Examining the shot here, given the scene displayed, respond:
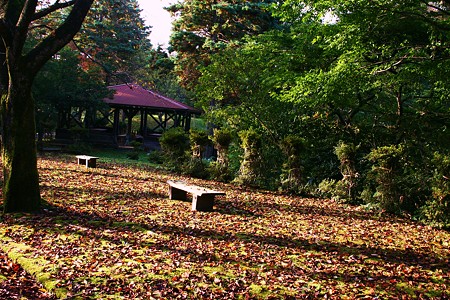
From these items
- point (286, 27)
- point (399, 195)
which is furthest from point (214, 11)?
point (399, 195)

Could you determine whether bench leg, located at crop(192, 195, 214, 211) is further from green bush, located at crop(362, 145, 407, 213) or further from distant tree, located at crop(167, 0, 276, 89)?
distant tree, located at crop(167, 0, 276, 89)

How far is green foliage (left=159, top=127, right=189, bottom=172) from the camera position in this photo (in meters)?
14.6

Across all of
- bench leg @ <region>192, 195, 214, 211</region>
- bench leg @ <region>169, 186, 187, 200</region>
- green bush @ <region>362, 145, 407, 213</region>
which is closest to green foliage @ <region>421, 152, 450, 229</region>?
green bush @ <region>362, 145, 407, 213</region>

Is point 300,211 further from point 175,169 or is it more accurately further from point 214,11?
point 214,11

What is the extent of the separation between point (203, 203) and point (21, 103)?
12.6 feet

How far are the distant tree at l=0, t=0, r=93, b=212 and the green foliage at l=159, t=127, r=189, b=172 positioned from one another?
777 cm

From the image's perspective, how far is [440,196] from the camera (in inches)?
315

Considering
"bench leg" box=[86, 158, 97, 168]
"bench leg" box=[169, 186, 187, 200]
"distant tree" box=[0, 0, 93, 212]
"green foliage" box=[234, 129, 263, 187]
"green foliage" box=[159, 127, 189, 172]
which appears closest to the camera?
"distant tree" box=[0, 0, 93, 212]

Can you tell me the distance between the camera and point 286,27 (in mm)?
19875

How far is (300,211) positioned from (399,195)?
7.61ft

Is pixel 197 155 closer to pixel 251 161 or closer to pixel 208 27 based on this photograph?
pixel 251 161

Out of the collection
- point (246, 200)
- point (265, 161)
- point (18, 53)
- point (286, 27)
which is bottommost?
point (246, 200)

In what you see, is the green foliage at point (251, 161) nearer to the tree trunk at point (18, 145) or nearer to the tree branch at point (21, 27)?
the tree trunk at point (18, 145)

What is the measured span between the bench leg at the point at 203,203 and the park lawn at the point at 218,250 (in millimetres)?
268
